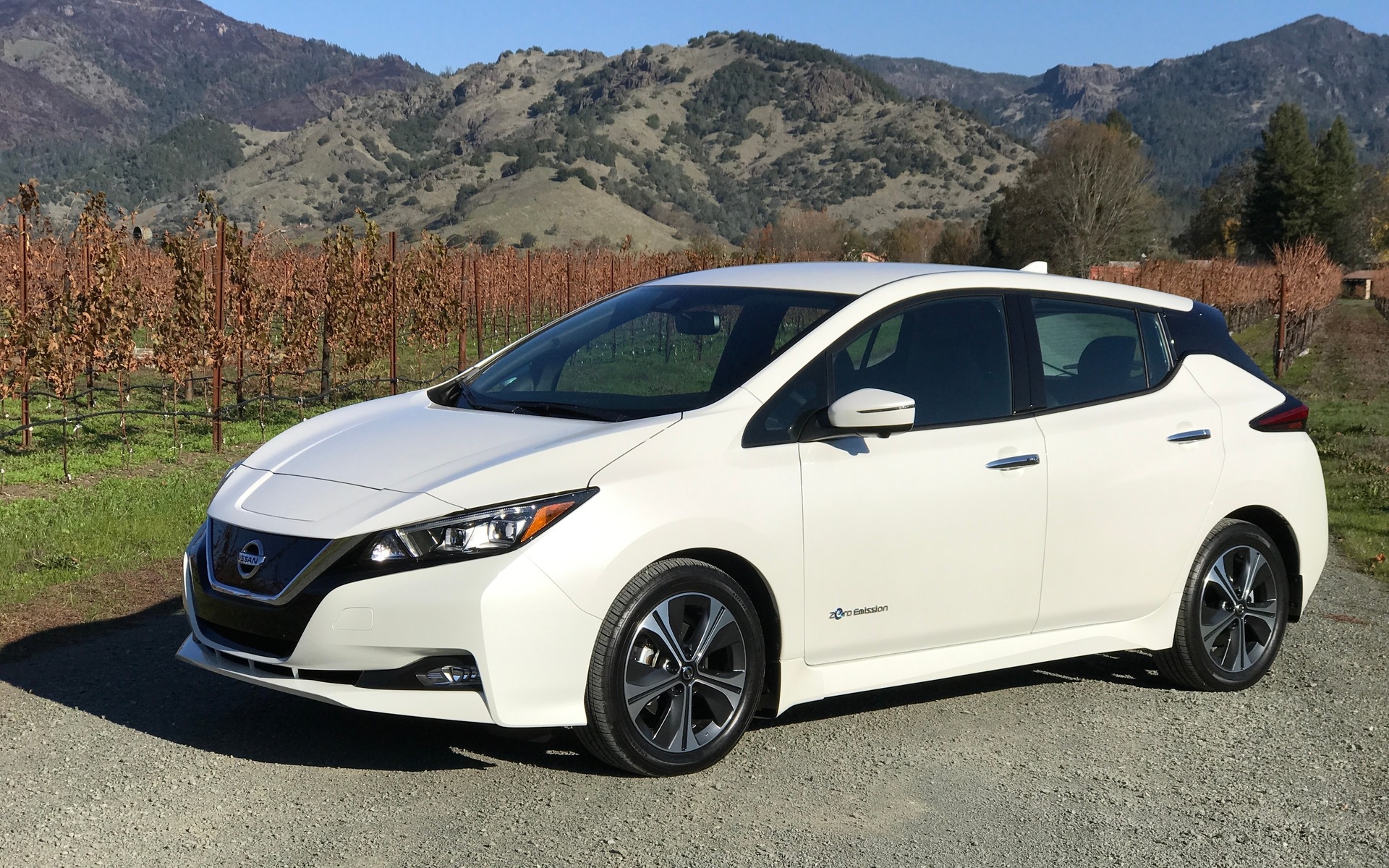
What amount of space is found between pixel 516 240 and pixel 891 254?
3291cm

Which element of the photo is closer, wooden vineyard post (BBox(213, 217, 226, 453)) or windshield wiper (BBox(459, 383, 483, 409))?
windshield wiper (BBox(459, 383, 483, 409))

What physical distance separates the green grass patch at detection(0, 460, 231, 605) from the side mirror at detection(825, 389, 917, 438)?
4.89 m

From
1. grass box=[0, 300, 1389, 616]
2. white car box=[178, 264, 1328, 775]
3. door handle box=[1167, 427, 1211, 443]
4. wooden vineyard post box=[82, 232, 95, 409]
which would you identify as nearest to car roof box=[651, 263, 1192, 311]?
white car box=[178, 264, 1328, 775]

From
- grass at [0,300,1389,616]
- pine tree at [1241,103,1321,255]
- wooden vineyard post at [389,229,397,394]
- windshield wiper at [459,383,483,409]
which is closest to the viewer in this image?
windshield wiper at [459,383,483,409]

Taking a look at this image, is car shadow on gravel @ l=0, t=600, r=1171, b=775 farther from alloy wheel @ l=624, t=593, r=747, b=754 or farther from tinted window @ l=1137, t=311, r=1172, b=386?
tinted window @ l=1137, t=311, r=1172, b=386

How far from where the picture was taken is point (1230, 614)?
6.04m

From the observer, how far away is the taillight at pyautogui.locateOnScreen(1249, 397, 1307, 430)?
6156 mm

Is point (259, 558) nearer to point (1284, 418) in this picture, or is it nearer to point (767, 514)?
point (767, 514)

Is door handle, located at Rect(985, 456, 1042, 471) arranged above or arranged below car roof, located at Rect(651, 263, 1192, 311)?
below

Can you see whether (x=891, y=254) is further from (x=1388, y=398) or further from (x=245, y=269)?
(x=245, y=269)

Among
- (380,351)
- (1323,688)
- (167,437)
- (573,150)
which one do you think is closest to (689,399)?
(1323,688)

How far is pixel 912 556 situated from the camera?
510 centimetres

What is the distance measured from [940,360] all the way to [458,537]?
2.07 m

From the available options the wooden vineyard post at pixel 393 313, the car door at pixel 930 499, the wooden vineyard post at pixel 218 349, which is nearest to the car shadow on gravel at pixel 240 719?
the car door at pixel 930 499
